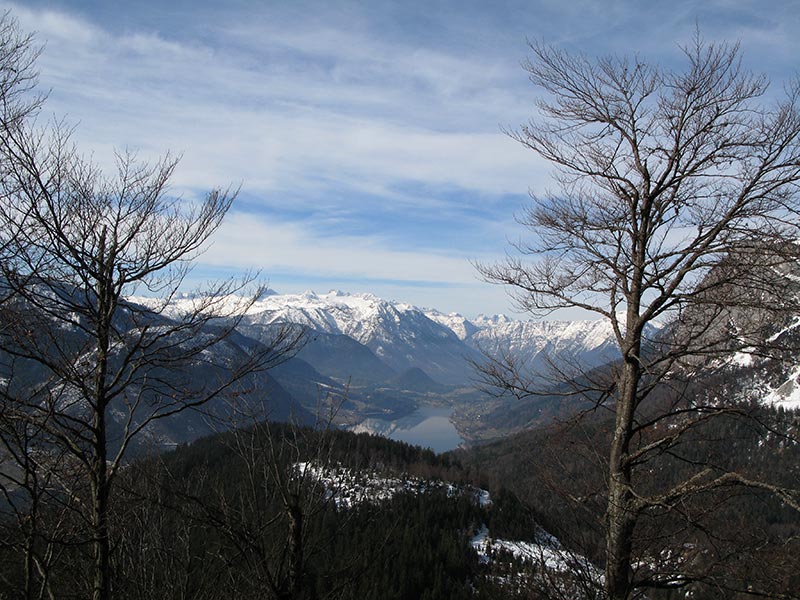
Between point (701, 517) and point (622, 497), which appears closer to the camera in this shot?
point (701, 517)

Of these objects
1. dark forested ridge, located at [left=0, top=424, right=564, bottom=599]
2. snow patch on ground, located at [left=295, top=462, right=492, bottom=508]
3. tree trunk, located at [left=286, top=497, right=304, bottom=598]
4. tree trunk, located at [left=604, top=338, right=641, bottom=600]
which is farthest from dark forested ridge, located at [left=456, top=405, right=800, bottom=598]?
tree trunk, located at [left=286, top=497, right=304, bottom=598]

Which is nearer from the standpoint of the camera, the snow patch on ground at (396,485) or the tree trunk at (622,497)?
the tree trunk at (622,497)

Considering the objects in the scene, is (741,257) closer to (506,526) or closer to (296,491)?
(296,491)

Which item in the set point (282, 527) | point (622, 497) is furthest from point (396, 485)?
point (622, 497)

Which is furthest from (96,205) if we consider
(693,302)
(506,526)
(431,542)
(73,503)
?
(506,526)

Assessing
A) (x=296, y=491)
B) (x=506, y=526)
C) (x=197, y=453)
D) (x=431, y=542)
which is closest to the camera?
(x=296, y=491)

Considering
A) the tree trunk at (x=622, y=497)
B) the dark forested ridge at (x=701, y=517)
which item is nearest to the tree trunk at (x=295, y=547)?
the dark forested ridge at (x=701, y=517)

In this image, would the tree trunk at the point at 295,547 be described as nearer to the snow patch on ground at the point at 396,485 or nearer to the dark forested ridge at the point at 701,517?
the snow patch on ground at the point at 396,485

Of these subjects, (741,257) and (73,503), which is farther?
(73,503)

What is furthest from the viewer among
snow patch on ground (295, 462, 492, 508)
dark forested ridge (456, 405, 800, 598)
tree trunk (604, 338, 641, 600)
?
snow patch on ground (295, 462, 492, 508)

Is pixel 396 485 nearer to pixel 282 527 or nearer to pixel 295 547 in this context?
pixel 282 527

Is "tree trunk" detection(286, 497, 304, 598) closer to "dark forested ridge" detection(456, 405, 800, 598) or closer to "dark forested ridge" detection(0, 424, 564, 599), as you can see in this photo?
"dark forested ridge" detection(0, 424, 564, 599)

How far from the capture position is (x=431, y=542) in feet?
223

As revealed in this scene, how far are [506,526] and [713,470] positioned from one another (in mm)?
81877
